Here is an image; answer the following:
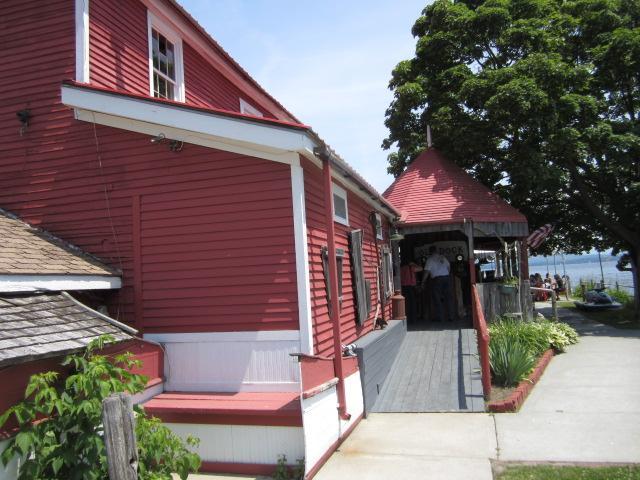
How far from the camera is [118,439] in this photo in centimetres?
345

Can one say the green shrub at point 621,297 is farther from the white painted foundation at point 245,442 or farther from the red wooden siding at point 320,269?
the white painted foundation at point 245,442

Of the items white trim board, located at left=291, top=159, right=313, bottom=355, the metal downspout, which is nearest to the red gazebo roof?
the metal downspout

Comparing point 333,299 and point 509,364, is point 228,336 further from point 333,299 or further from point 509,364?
point 509,364

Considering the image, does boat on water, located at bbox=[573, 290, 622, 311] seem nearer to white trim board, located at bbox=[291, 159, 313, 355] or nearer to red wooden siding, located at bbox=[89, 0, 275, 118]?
red wooden siding, located at bbox=[89, 0, 275, 118]

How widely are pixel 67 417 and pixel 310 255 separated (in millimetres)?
3184

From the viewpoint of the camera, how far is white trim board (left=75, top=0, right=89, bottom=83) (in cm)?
718

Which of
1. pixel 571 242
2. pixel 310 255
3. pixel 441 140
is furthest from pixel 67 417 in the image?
pixel 571 242

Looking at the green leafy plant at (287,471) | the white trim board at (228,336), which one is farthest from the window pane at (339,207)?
the green leafy plant at (287,471)

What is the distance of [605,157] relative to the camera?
14969mm

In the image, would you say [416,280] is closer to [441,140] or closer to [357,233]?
[441,140]

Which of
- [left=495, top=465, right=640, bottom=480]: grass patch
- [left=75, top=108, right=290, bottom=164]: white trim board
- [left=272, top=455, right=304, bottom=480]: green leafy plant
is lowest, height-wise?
[left=495, top=465, right=640, bottom=480]: grass patch

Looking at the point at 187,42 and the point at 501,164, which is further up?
the point at 187,42

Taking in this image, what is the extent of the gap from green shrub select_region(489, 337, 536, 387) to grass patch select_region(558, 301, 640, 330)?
910cm

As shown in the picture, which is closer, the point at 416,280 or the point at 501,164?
the point at 416,280
